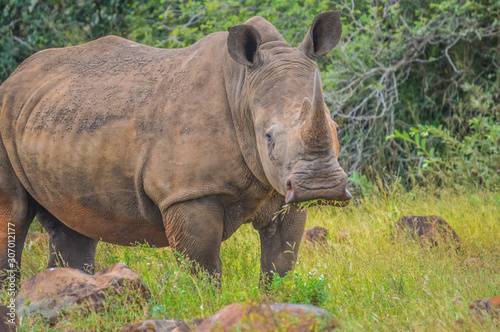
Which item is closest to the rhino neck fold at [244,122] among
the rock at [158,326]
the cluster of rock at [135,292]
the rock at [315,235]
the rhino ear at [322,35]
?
the rhino ear at [322,35]

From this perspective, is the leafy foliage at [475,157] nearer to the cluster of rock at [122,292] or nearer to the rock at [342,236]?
the rock at [342,236]

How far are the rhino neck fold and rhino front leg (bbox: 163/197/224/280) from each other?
0.35 meters

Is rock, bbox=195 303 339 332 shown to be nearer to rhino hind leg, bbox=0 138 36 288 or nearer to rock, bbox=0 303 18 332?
rock, bbox=0 303 18 332

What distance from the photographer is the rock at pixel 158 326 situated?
3525 mm

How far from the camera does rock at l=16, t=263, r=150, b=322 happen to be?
393cm

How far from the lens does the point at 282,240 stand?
507 cm

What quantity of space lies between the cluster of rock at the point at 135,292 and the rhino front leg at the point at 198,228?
0.57 metres

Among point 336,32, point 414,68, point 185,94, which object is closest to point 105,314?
point 185,94

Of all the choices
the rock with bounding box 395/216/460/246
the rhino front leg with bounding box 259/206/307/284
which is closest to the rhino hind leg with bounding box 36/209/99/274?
the rhino front leg with bounding box 259/206/307/284

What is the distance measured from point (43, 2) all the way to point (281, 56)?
662 centimetres

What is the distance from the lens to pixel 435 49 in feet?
31.1

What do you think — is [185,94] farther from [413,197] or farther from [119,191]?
[413,197]

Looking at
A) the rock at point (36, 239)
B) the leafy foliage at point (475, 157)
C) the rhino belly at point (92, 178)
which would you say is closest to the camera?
the rhino belly at point (92, 178)

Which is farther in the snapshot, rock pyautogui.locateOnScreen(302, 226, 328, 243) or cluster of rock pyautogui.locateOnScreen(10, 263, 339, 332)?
rock pyautogui.locateOnScreen(302, 226, 328, 243)
